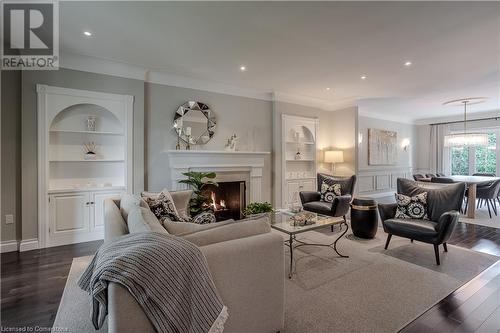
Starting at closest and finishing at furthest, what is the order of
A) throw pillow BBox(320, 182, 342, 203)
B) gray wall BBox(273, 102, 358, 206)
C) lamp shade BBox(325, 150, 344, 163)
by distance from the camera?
1. throw pillow BBox(320, 182, 342, 203)
2. gray wall BBox(273, 102, 358, 206)
3. lamp shade BBox(325, 150, 344, 163)

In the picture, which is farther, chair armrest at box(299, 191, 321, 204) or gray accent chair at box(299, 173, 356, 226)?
chair armrest at box(299, 191, 321, 204)

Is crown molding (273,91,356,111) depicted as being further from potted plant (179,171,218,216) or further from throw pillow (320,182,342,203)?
potted plant (179,171,218,216)

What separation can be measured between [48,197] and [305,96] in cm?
518

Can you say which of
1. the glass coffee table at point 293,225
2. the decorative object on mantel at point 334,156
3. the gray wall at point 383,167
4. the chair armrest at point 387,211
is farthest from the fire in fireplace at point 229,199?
the gray wall at point 383,167

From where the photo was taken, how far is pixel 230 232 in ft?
5.30

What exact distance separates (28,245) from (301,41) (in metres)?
4.57

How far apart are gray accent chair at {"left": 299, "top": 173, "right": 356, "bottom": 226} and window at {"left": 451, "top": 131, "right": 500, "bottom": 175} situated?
581cm

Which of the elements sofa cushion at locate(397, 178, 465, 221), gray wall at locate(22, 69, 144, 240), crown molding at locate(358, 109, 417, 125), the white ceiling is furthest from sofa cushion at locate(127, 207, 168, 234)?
crown molding at locate(358, 109, 417, 125)

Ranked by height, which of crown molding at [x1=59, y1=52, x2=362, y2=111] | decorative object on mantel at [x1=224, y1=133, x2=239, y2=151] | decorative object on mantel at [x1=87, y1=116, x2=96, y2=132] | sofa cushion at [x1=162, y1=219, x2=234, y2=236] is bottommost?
sofa cushion at [x1=162, y1=219, x2=234, y2=236]

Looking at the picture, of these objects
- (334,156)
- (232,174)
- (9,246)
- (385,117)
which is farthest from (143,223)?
(385,117)

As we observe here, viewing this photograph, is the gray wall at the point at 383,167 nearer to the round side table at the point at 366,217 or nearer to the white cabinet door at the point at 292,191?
the white cabinet door at the point at 292,191

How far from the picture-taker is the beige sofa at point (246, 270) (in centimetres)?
145

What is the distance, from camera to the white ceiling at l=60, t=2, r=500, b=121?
7.98ft

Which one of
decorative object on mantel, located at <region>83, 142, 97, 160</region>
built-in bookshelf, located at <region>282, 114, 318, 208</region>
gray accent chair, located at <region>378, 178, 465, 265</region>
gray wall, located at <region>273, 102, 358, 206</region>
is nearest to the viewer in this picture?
gray accent chair, located at <region>378, 178, 465, 265</region>
